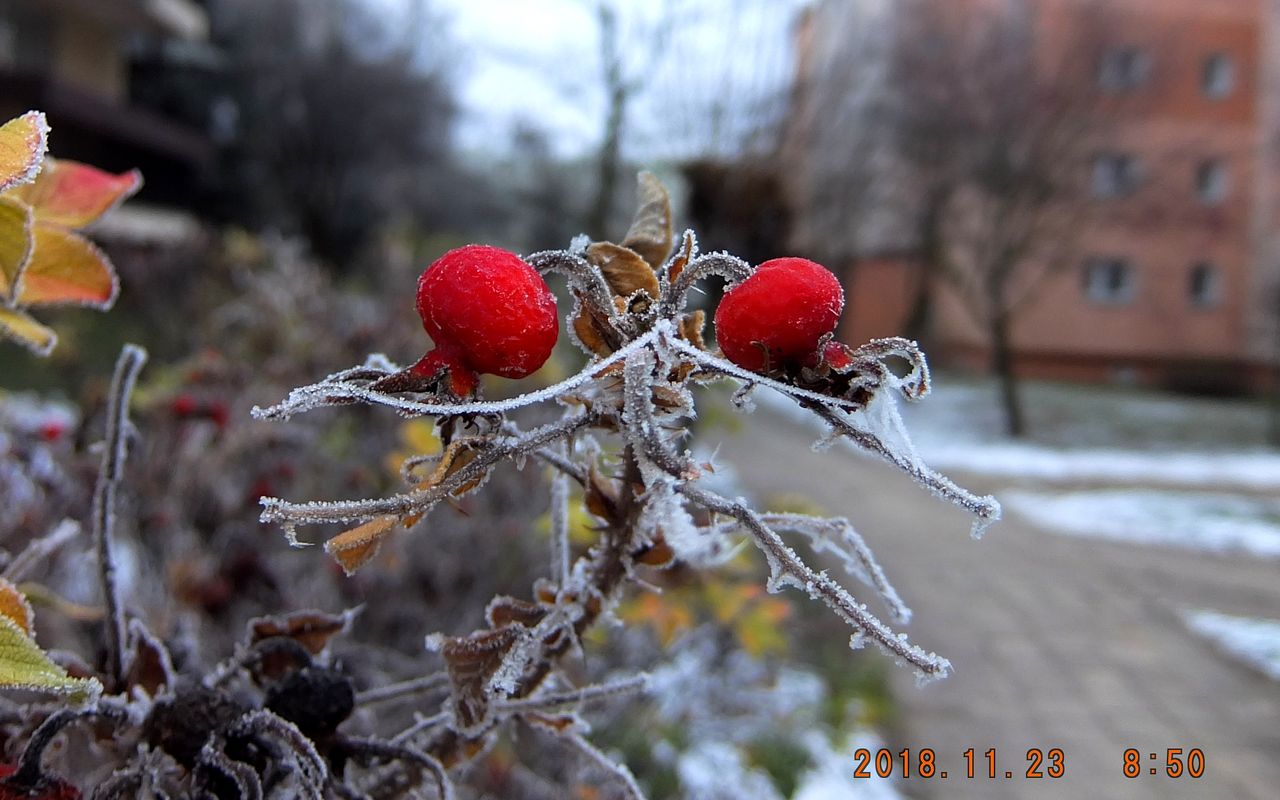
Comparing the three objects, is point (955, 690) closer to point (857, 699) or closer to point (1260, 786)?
point (857, 699)

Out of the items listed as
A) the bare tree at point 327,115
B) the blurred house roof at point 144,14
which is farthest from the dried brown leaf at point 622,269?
the bare tree at point 327,115

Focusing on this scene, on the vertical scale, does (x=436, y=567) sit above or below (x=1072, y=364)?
above

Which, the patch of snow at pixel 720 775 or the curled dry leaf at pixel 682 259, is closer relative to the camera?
the curled dry leaf at pixel 682 259

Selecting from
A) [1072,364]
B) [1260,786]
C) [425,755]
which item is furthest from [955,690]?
[1072,364]

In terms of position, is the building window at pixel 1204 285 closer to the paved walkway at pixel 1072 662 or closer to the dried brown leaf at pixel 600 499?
the paved walkway at pixel 1072 662

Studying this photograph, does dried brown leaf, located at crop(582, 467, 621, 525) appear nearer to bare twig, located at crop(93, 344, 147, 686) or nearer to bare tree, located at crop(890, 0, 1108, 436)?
bare twig, located at crop(93, 344, 147, 686)

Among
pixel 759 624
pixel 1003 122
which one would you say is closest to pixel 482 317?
pixel 759 624

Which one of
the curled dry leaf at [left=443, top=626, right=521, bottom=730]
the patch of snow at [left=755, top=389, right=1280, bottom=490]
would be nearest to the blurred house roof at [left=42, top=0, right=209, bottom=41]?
the patch of snow at [left=755, top=389, right=1280, bottom=490]
